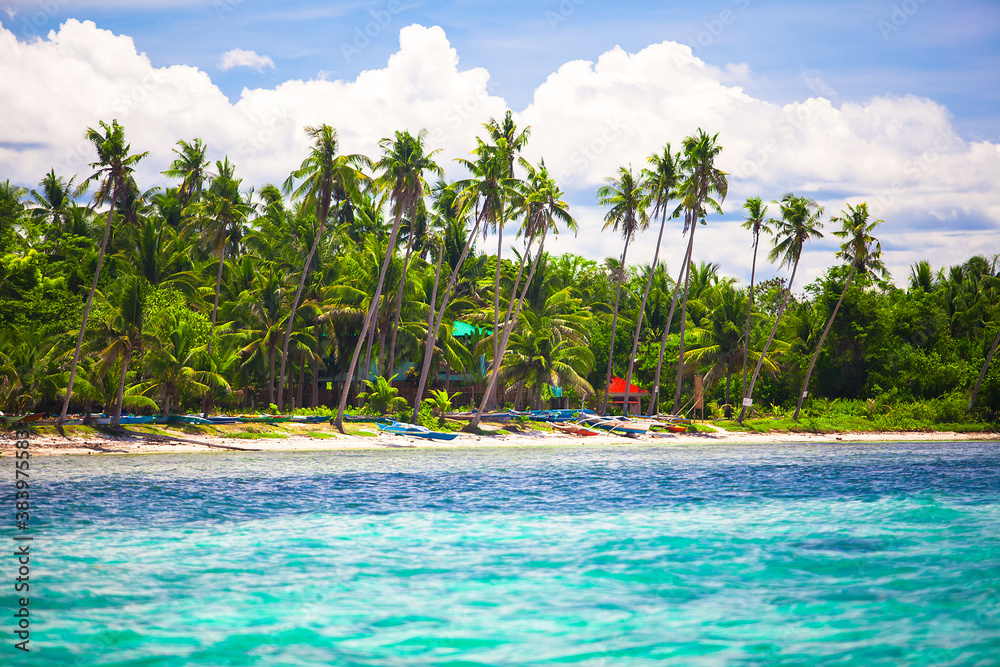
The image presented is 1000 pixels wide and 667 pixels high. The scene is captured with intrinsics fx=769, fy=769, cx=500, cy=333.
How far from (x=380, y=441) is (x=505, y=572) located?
2276cm

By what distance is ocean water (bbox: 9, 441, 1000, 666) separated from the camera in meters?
7.18

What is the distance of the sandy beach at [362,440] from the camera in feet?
82.1

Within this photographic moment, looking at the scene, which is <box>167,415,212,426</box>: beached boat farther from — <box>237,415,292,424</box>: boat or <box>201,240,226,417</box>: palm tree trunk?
<box>237,415,292,424</box>: boat

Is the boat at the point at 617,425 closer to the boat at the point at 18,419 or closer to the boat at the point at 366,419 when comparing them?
the boat at the point at 366,419

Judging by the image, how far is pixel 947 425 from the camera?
143 feet

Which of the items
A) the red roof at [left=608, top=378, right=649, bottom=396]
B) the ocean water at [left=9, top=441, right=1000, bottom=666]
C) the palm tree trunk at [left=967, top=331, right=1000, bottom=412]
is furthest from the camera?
the red roof at [left=608, top=378, right=649, bottom=396]

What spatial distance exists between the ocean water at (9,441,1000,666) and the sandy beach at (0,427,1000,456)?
18.6 ft

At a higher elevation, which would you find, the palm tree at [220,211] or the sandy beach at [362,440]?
the palm tree at [220,211]

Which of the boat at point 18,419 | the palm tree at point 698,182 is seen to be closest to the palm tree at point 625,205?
the palm tree at point 698,182

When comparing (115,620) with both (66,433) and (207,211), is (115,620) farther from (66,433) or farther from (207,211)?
(207,211)

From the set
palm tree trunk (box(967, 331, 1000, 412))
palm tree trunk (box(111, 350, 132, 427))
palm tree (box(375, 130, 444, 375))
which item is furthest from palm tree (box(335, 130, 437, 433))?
palm tree trunk (box(967, 331, 1000, 412))

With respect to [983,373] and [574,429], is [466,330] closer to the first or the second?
[574,429]

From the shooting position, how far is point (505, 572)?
10.0 meters

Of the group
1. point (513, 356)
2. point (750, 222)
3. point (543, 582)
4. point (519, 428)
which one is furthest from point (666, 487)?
point (750, 222)
